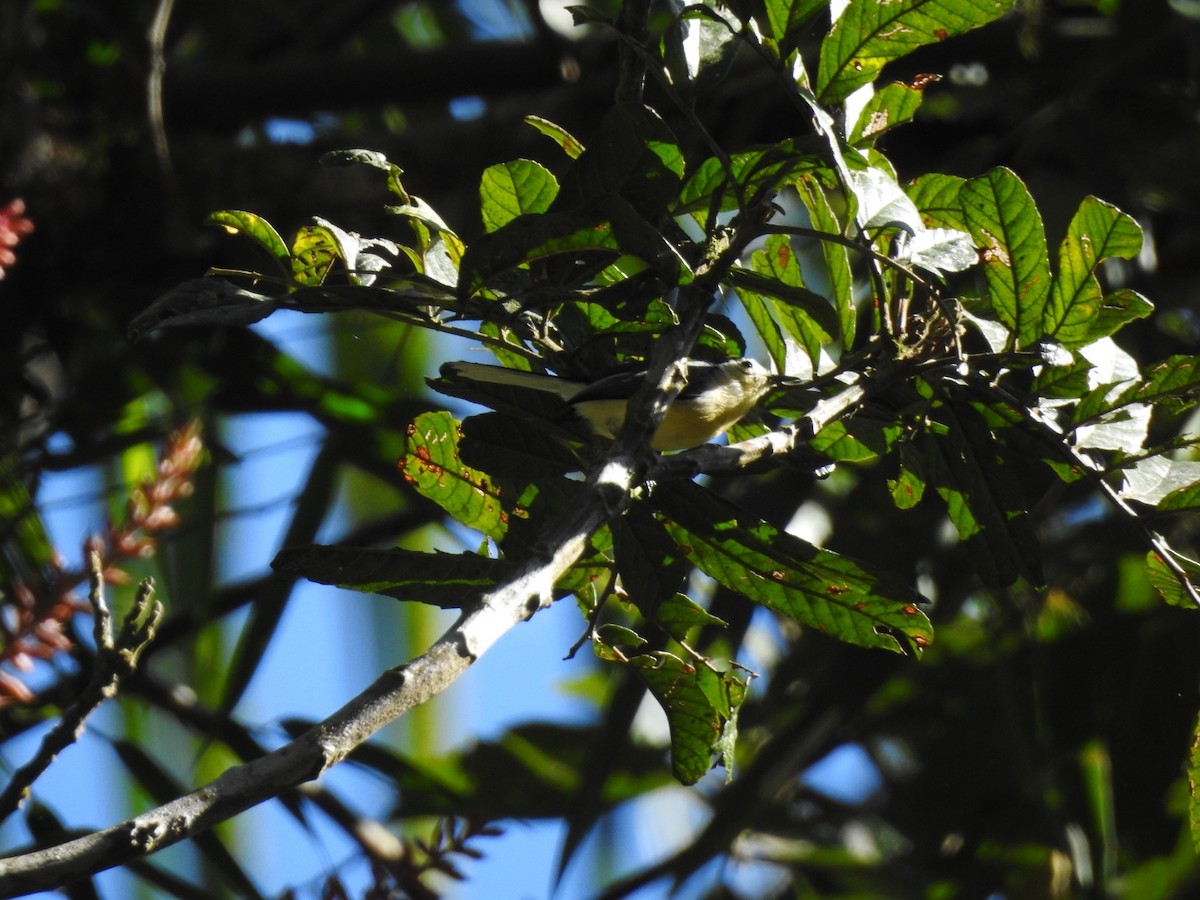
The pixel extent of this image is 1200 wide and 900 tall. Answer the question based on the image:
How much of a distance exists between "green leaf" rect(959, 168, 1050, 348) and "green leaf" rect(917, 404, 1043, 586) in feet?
0.29

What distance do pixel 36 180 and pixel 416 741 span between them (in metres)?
1.67

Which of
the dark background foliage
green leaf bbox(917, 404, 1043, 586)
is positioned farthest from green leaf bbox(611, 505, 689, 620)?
the dark background foliage

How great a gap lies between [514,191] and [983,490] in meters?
0.47

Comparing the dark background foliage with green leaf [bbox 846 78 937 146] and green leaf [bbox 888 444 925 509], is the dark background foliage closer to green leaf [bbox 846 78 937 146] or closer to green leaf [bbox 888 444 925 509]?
green leaf [bbox 888 444 925 509]

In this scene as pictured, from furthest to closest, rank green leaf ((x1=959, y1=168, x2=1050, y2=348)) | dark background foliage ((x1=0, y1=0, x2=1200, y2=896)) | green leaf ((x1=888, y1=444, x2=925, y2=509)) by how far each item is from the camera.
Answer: dark background foliage ((x1=0, y1=0, x2=1200, y2=896)) < green leaf ((x1=888, y1=444, x2=925, y2=509)) < green leaf ((x1=959, y1=168, x2=1050, y2=348))

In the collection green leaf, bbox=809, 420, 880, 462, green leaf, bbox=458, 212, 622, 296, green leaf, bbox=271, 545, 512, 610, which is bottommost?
green leaf, bbox=809, 420, 880, 462

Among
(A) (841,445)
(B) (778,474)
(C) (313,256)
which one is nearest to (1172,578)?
(A) (841,445)

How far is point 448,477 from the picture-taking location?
43.2 inches

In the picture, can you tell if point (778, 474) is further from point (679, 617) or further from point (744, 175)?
point (744, 175)

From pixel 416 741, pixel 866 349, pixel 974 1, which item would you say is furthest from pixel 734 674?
pixel 416 741

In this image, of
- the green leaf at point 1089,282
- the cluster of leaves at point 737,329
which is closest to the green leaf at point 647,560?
the cluster of leaves at point 737,329

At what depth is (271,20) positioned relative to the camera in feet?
12.1

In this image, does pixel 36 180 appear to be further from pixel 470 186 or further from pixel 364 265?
pixel 364 265

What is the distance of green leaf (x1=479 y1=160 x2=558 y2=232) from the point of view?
99 cm
